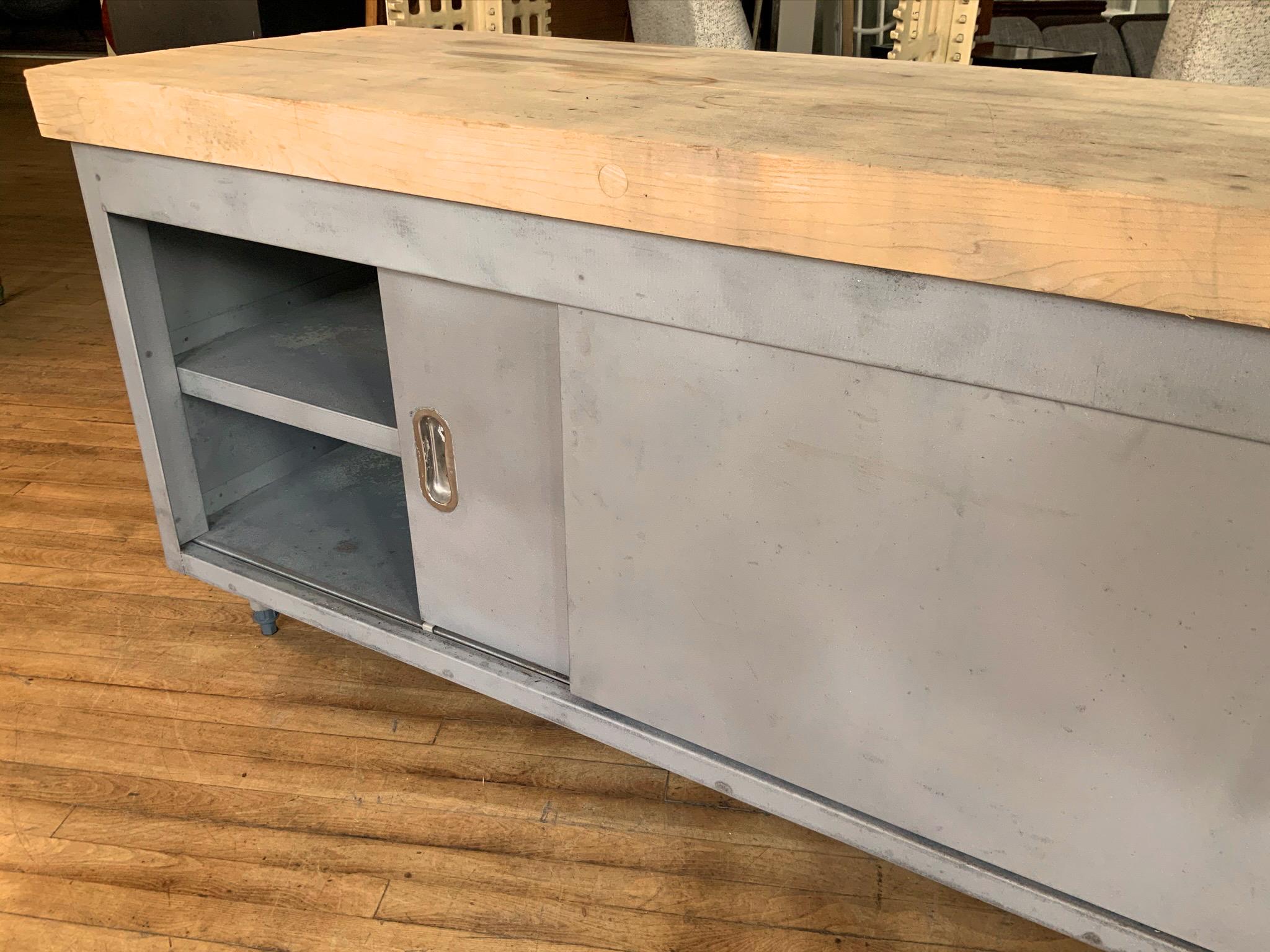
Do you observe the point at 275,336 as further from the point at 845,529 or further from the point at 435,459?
the point at 845,529

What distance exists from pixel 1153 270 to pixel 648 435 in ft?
1.30

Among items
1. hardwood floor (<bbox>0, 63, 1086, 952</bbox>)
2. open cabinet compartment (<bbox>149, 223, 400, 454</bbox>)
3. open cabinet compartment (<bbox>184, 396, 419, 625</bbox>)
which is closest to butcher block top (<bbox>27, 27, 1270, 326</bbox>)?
open cabinet compartment (<bbox>149, 223, 400, 454</bbox>)

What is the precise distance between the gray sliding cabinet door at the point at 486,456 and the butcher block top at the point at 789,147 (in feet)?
0.41

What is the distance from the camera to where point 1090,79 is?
1.03 metres

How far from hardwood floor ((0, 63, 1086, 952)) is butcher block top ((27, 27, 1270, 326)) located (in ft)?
2.30

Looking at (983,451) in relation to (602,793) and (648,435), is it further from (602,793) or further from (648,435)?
(602,793)

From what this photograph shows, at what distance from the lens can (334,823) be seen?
115 centimetres

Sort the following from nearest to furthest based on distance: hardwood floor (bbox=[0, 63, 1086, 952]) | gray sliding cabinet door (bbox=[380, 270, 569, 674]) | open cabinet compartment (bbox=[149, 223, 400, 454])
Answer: gray sliding cabinet door (bbox=[380, 270, 569, 674])
hardwood floor (bbox=[0, 63, 1086, 952])
open cabinet compartment (bbox=[149, 223, 400, 454])

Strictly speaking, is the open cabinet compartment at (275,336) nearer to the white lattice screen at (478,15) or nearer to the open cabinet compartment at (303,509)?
the open cabinet compartment at (303,509)

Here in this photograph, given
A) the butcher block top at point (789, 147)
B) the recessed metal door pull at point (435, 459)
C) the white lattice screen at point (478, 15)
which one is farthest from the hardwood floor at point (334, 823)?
the white lattice screen at point (478, 15)

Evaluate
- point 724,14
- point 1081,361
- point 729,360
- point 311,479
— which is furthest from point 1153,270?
point 724,14

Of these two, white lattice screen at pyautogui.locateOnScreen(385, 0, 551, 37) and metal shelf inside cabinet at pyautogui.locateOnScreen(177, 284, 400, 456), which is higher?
white lattice screen at pyautogui.locateOnScreen(385, 0, 551, 37)

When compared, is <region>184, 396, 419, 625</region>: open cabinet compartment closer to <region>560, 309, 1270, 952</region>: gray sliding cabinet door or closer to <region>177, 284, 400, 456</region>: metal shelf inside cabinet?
<region>177, 284, 400, 456</region>: metal shelf inside cabinet

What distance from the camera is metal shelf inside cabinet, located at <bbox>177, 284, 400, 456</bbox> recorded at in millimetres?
1116
